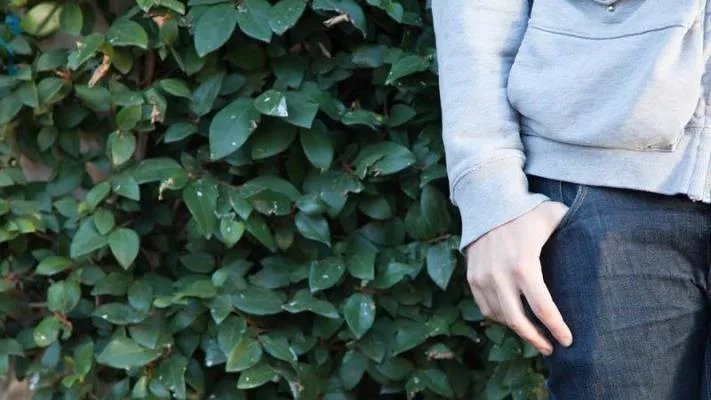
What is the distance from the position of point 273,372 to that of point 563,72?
1042 mm

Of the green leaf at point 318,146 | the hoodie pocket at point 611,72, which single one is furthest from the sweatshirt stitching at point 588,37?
the green leaf at point 318,146

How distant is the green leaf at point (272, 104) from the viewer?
5.97 ft

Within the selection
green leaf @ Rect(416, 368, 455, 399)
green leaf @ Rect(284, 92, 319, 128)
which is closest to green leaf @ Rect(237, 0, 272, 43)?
green leaf @ Rect(284, 92, 319, 128)

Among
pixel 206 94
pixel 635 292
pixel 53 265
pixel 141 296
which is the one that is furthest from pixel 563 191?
pixel 53 265

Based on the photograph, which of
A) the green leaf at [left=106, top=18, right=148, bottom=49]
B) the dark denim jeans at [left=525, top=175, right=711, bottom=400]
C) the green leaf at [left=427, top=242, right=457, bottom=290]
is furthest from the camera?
the green leaf at [left=106, top=18, right=148, bottom=49]

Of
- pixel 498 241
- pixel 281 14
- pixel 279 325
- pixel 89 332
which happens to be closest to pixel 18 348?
pixel 89 332

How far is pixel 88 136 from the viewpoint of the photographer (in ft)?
7.03

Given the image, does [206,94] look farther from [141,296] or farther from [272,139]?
[141,296]

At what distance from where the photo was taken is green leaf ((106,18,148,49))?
1.92 meters

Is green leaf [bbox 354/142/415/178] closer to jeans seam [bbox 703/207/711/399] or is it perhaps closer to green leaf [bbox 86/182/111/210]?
green leaf [bbox 86/182/111/210]

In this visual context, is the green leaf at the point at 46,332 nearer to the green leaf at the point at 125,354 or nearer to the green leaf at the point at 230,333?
the green leaf at the point at 125,354

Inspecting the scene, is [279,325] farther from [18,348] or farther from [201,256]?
[18,348]

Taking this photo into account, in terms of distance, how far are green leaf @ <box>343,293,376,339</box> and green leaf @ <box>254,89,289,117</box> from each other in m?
0.36

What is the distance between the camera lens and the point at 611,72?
1.01m
